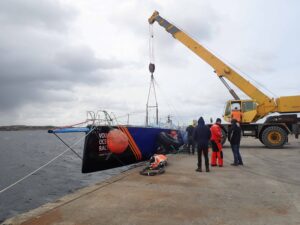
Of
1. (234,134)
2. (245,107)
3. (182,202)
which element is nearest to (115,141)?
(234,134)

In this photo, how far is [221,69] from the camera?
18016mm

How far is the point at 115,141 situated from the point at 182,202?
465 centimetres

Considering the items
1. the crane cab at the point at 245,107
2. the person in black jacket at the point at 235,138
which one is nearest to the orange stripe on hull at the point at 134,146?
the person in black jacket at the point at 235,138

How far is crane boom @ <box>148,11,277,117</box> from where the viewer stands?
673 inches

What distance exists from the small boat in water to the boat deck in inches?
64.6

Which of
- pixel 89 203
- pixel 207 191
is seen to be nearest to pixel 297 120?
pixel 207 191

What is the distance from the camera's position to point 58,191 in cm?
1262

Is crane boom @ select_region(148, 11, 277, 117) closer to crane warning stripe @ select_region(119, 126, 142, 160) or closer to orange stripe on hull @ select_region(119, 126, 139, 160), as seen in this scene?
crane warning stripe @ select_region(119, 126, 142, 160)

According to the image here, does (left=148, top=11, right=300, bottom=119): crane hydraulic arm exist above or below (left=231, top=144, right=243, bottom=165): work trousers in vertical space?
above

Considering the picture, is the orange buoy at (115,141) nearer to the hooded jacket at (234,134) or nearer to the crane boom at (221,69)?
the hooded jacket at (234,134)

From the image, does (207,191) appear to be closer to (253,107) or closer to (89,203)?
(89,203)

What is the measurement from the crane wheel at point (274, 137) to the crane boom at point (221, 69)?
3.39 feet

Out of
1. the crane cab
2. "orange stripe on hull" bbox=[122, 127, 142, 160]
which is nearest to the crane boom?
the crane cab

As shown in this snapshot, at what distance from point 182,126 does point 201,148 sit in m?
10.7
